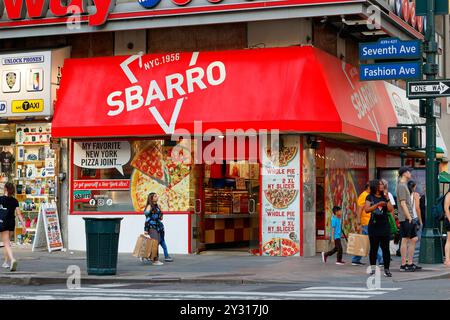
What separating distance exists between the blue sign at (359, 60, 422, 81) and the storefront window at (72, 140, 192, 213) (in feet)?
17.0

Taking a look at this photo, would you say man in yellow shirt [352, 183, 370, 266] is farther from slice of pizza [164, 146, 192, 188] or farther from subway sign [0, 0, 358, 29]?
slice of pizza [164, 146, 192, 188]

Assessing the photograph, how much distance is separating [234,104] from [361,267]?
17.2 ft

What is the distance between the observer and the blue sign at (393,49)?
1980cm

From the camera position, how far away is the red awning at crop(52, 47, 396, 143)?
71.3 feet

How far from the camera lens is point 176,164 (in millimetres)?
23453

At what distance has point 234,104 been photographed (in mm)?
22141

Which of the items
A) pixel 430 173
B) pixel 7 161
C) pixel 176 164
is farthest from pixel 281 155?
pixel 7 161

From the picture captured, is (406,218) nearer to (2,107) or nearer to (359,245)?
(359,245)

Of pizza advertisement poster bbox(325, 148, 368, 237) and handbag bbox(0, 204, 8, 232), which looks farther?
pizza advertisement poster bbox(325, 148, 368, 237)

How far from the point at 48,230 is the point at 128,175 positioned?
100 inches

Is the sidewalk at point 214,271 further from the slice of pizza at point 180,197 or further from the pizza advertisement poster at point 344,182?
the pizza advertisement poster at point 344,182

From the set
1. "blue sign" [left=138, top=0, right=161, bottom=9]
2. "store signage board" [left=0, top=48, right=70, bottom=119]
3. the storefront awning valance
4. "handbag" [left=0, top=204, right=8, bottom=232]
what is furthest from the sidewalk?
"blue sign" [left=138, top=0, right=161, bottom=9]

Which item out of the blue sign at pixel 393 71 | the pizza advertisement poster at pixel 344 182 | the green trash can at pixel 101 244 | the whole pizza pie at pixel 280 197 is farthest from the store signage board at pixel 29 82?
the blue sign at pixel 393 71

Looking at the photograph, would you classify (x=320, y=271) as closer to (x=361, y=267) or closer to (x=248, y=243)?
(x=361, y=267)
